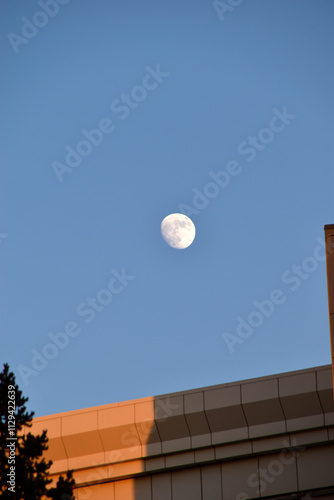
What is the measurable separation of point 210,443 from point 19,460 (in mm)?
5942

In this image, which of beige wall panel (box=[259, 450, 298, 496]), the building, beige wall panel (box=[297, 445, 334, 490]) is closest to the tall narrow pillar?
the building

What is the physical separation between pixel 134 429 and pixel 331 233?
437 inches

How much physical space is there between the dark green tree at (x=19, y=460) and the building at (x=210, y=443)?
2.32 meters

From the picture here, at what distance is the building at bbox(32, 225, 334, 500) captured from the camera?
2673 centimetres

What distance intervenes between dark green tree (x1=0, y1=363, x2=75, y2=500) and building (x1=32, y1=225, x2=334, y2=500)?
2.32 m

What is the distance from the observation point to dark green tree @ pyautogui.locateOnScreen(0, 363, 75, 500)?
25062 millimetres

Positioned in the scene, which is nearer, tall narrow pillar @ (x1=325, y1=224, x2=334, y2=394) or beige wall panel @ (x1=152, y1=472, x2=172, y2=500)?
tall narrow pillar @ (x1=325, y1=224, x2=334, y2=394)

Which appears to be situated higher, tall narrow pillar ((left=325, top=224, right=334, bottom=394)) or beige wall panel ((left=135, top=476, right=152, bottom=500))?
tall narrow pillar ((left=325, top=224, right=334, bottom=394))

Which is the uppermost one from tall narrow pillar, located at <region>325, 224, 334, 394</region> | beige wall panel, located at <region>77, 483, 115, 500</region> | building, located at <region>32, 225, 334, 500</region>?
tall narrow pillar, located at <region>325, 224, 334, 394</region>

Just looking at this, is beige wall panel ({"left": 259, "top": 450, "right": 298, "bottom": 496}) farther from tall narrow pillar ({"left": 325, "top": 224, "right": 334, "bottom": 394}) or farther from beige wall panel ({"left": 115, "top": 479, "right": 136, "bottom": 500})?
tall narrow pillar ({"left": 325, "top": 224, "right": 334, "bottom": 394})

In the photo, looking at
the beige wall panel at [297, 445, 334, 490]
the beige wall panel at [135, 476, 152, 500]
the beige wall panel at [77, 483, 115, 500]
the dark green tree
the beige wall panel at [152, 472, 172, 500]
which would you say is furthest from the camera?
the beige wall panel at [77, 483, 115, 500]

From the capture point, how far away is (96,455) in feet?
94.9

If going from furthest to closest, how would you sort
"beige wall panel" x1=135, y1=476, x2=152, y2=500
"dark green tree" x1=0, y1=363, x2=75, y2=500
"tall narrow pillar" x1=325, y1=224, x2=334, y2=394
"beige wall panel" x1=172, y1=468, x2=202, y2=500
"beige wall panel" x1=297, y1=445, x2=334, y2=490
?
"beige wall panel" x1=135, y1=476, x2=152, y2=500, "beige wall panel" x1=172, y1=468, x2=202, y2=500, "beige wall panel" x1=297, y1=445, x2=334, y2=490, "dark green tree" x1=0, y1=363, x2=75, y2=500, "tall narrow pillar" x1=325, y1=224, x2=334, y2=394

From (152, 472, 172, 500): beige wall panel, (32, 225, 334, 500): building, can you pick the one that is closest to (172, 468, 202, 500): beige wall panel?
(32, 225, 334, 500): building
